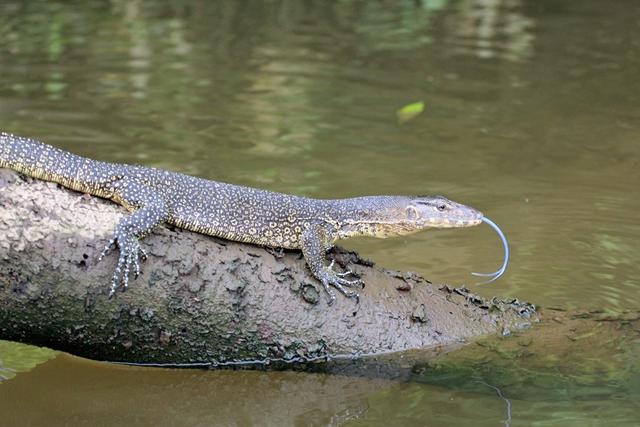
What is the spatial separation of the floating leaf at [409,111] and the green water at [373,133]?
14cm

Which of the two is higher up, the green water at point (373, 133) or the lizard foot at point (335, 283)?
the lizard foot at point (335, 283)

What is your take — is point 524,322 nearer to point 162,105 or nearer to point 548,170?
point 548,170

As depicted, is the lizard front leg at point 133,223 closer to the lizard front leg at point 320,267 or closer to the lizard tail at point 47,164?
the lizard tail at point 47,164

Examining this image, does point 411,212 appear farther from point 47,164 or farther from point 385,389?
point 47,164

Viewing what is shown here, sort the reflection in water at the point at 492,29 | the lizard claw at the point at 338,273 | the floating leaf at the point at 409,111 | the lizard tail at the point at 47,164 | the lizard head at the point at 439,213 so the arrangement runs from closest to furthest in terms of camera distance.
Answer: the lizard tail at the point at 47,164, the lizard claw at the point at 338,273, the lizard head at the point at 439,213, the floating leaf at the point at 409,111, the reflection in water at the point at 492,29

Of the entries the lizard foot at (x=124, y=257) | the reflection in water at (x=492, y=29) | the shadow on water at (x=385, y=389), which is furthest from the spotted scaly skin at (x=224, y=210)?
the reflection in water at (x=492, y=29)

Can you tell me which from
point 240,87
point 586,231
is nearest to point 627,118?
point 586,231

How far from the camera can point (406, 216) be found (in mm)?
6297

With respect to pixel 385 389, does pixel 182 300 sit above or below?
above

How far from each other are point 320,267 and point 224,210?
0.73 m

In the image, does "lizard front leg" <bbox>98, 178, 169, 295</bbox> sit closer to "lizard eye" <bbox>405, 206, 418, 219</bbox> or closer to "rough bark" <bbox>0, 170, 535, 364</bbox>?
"rough bark" <bbox>0, 170, 535, 364</bbox>

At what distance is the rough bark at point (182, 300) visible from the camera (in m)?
5.28

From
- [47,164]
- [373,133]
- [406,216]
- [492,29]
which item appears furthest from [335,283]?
[492,29]

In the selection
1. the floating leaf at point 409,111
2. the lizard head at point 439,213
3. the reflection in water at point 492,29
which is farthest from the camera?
the reflection in water at point 492,29
